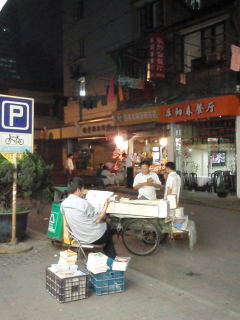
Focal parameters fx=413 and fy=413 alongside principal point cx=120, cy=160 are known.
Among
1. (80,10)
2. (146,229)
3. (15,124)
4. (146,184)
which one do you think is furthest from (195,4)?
(146,229)

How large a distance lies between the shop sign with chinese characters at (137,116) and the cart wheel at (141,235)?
40.1ft

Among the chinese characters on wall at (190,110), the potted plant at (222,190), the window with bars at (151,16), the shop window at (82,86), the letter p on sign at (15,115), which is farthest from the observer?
the shop window at (82,86)

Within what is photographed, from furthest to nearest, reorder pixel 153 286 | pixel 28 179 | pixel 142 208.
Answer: pixel 28 179
pixel 142 208
pixel 153 286

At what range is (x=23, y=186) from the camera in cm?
870

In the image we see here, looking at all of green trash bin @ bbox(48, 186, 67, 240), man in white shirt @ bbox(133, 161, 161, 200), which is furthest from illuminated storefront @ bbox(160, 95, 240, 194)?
green trash bin @ bbox(48, 186, 67, 240)

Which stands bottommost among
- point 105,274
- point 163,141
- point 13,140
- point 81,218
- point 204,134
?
point 105,274

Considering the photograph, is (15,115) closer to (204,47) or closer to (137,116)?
(204,47)

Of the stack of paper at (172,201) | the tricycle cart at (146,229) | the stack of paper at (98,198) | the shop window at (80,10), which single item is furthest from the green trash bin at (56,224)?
the shop window at (80,10)

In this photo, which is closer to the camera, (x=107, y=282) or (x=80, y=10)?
(x=107, y=282)

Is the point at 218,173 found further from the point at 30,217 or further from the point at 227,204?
the point at 30,217

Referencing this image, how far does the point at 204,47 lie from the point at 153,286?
49.9 ft

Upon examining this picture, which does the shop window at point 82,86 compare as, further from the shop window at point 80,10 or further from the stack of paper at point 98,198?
the stack of paper at point 98,198

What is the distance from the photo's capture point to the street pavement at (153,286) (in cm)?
493

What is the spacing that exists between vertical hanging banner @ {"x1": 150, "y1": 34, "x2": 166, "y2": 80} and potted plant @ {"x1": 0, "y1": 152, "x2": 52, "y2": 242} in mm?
10877
